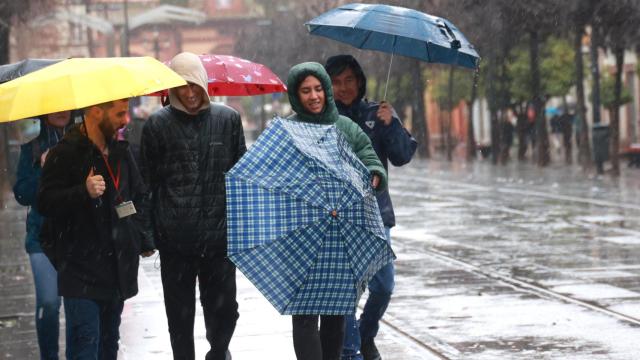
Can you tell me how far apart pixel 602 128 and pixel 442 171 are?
7315 millimetres

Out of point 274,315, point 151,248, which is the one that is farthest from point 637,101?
point 151,248

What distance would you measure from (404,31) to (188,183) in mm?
1641

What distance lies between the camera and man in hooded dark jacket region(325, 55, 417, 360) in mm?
8273

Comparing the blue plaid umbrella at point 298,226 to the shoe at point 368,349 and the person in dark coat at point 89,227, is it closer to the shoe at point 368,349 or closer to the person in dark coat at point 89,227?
the person in dark coat at point 89,227

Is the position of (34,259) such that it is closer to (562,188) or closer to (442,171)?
(562,188)

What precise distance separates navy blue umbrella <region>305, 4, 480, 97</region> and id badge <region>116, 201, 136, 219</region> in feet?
6.78

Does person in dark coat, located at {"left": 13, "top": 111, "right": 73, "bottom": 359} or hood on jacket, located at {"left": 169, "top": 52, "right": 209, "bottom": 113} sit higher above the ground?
hood on jacket, located at {"left": 169, "top": 52, "right": 209, "bottom": 113}

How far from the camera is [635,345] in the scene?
9.33 meters

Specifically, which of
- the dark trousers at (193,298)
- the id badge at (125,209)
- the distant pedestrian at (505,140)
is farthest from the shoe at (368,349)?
the distant pedestrian at (505,140)

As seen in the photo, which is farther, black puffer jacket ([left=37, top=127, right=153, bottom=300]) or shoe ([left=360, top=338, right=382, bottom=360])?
shoe ([left=360, top=338, right=382, bottom=360])

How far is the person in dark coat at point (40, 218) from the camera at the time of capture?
26.0 ft

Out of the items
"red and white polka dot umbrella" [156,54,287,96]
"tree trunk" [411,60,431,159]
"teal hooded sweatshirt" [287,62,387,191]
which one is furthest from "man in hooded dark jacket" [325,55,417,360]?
"tree trunk" [411,60,431,159]

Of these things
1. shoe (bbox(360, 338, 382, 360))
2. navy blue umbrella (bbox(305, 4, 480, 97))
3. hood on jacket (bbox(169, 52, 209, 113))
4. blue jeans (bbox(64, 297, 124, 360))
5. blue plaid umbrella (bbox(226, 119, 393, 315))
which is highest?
navy blue umbrella (bbox(305, 4, 480, 97))

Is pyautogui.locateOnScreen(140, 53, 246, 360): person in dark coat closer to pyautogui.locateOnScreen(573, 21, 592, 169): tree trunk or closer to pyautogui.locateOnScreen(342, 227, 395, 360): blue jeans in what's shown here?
pyautogui.locateOnScreen(342, 227, 395, 360): blue jeans
